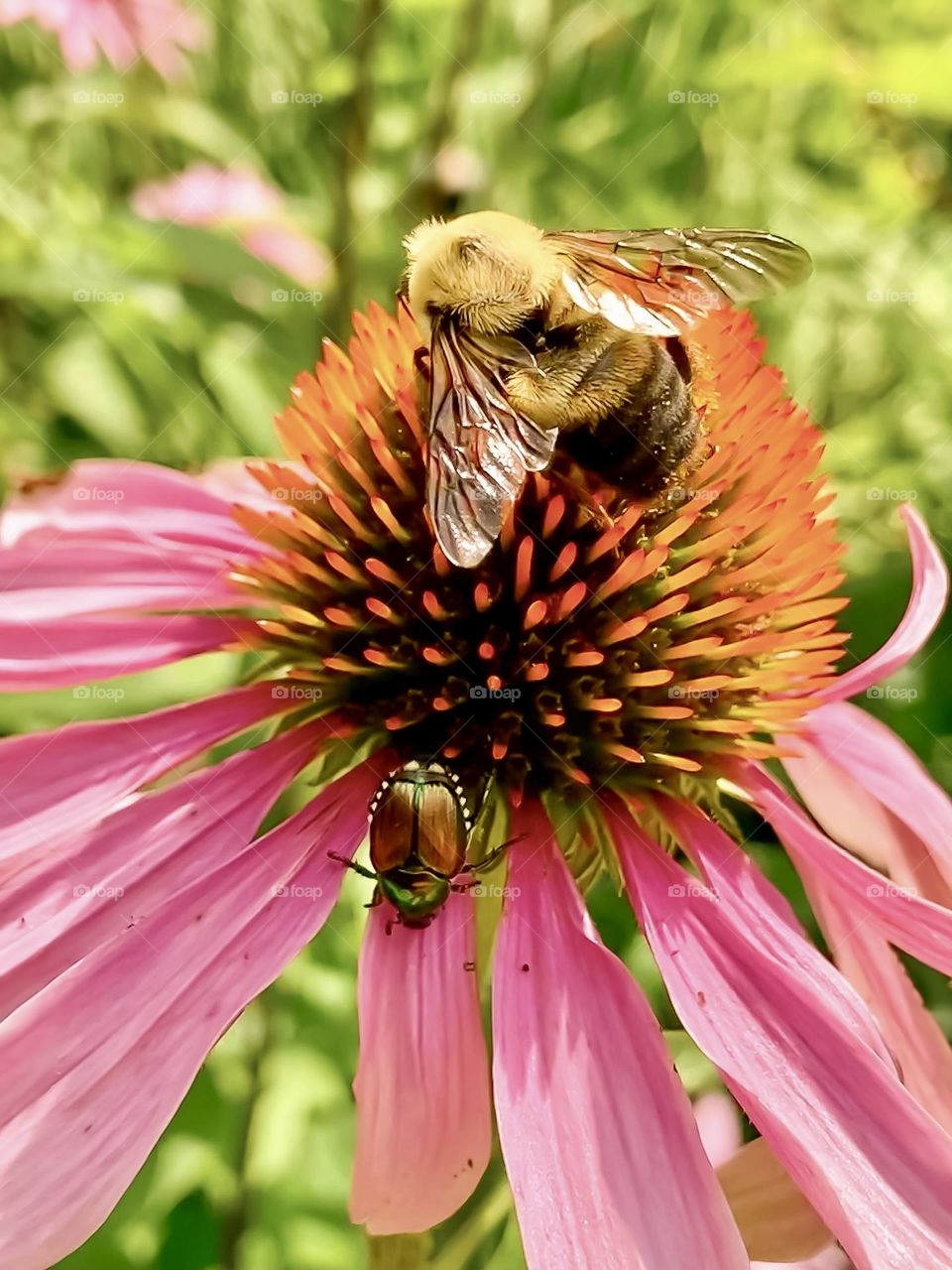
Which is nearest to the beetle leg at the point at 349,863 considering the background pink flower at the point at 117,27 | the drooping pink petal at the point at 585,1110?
the drooping pink petal at the point at 585,1110

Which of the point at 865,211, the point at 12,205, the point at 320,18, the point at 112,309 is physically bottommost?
the point at 865,211

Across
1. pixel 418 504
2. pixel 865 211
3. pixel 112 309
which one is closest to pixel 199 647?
pixel 418 504

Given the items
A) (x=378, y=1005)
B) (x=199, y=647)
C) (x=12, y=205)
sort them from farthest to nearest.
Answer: (x=12, y=205) < (x=199, y=647) < (x=378, y=1005)

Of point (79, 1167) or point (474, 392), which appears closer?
point (79, 1167)

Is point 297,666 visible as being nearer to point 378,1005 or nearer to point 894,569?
point 378,1005

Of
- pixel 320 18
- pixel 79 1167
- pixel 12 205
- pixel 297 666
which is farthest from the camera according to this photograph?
pixel 320 18

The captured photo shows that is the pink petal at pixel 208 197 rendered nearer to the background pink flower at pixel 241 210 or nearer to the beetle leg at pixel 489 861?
the background pink flower at pixel 241 210

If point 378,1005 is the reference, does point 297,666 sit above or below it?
above

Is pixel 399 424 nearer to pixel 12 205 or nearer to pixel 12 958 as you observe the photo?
pixel 12 958
